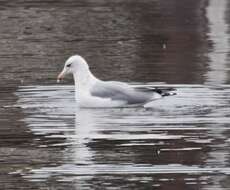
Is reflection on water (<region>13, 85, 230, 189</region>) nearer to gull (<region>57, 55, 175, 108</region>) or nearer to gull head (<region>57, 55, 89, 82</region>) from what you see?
gull (<region>57, 55, 175, 108</region>)

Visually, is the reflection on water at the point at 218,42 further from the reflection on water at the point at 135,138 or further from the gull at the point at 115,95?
the gull at the point at 115,95

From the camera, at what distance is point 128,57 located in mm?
22031

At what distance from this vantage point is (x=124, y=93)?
1636 cm

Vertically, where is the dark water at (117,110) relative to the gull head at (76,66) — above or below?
below

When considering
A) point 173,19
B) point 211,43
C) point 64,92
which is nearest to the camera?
point 64,92

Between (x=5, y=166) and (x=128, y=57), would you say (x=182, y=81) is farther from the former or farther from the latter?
(x=5, y=166)

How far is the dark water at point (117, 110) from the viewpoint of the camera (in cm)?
1165

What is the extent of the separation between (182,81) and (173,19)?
11.3 m

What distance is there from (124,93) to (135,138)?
2710mm

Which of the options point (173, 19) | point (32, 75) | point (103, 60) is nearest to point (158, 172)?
point (32, 75)

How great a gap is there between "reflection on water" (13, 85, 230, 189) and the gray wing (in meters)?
0.14

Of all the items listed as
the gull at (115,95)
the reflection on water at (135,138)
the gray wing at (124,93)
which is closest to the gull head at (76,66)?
the reflection on water at (135,138)

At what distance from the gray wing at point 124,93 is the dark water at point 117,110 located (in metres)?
0.16

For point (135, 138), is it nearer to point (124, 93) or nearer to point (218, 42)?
point (124, 93)
